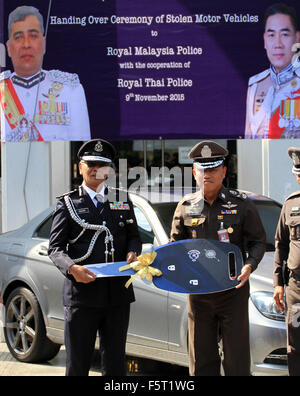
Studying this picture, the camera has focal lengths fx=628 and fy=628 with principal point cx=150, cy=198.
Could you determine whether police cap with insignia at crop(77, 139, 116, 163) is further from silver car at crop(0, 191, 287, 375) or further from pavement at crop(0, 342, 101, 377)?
pavement at crop(0, 342, 101, 377)

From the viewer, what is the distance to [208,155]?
418 centimetres

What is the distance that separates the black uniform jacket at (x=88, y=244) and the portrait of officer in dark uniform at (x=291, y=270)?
3.19 ft

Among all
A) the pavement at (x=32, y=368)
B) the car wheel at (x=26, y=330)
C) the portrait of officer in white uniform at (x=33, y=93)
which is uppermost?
the portrait of officer in white uniform at (x=33, y=93)

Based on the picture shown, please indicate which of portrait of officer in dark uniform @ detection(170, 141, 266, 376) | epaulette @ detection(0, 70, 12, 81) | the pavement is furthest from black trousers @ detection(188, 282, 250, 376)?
epaulette @ detection(0, 70, 12, 81)

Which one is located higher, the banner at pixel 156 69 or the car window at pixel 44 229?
the banner at pixel 156 69

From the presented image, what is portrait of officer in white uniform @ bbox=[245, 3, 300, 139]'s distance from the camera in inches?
245

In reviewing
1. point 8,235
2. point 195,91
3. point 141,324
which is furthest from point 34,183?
point 141,324

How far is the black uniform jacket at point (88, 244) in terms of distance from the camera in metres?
3.99

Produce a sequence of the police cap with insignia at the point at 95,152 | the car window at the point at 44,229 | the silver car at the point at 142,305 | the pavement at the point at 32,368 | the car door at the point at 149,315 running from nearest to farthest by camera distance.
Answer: the police cap with insignia at the point at 95,152 < the silver car at the point at 142,305 < the car door at the point at 149,315 < the pavement at the point at 32,368 < the car window at the point at 44,229

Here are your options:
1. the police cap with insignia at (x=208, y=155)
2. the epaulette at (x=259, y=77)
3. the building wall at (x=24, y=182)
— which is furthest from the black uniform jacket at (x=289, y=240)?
the building wall at (x=24, y=182)

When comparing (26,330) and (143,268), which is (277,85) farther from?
(26,330)

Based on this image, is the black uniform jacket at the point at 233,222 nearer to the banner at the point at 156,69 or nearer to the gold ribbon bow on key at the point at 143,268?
the gold ribbon bow on key at the point at 143,268

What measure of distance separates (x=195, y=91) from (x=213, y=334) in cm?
289

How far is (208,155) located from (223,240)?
0.57 metres
